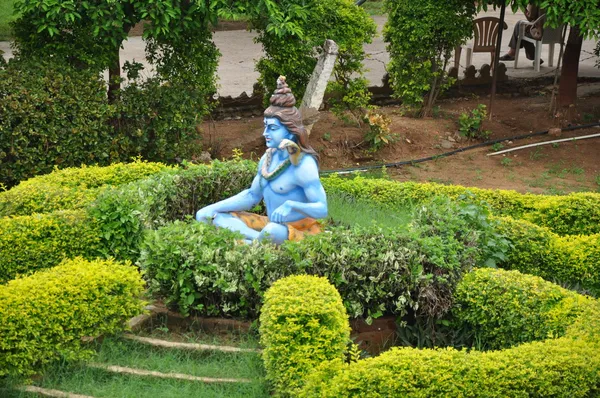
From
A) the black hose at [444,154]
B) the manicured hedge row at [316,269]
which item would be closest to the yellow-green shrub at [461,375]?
the manicured hedge row at [316,269]

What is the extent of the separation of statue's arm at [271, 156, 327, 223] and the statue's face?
0.93ft

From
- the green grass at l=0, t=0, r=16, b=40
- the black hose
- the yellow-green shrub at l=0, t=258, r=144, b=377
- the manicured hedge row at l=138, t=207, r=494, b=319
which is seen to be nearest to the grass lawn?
the manicured hedge row at l=138, t=207, r=494, b=319

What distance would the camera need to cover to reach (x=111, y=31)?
11.8m

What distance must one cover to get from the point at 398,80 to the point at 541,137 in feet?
8.01

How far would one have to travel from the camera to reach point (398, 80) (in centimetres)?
1504

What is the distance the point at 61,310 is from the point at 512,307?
362 cm

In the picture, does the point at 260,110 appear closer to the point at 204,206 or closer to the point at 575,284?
the point at 204,206

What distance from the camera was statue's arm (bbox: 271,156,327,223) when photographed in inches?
337

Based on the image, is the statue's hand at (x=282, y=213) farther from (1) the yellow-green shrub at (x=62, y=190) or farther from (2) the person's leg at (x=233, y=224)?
(1) the yellow-green shrub at (x=62, y=190)

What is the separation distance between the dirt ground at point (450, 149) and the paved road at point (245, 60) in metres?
2.83

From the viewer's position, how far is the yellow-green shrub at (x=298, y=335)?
22.6ft

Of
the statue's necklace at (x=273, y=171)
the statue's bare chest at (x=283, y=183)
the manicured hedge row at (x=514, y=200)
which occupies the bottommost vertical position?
the manicured hedge row at (x=514, y=200)

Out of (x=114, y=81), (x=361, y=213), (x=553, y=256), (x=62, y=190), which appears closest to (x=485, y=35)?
(x=114, y=81)

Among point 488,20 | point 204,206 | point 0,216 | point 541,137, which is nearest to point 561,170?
point 541,137
